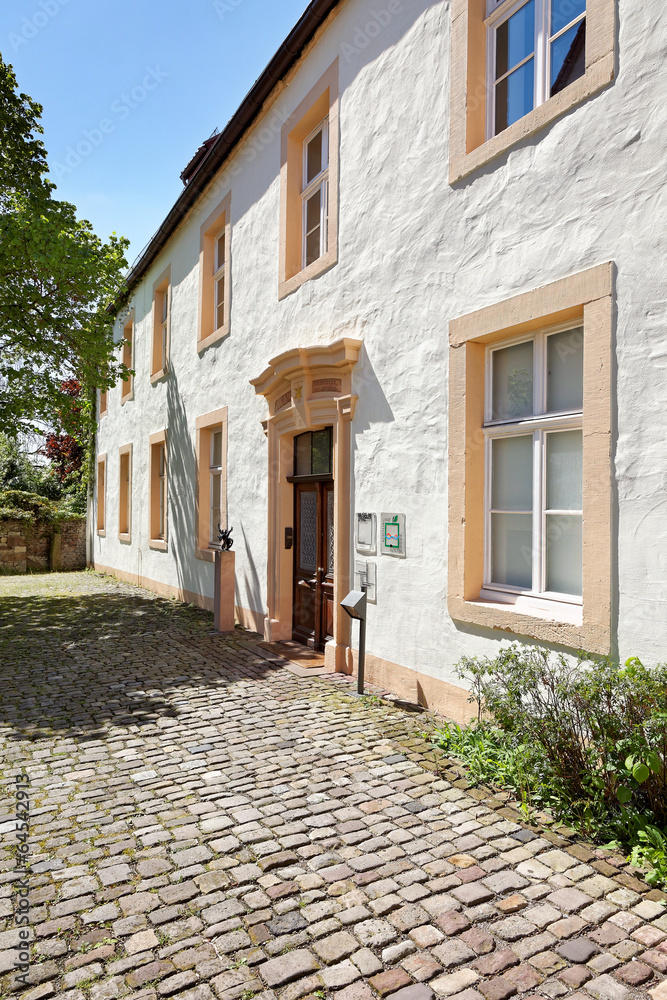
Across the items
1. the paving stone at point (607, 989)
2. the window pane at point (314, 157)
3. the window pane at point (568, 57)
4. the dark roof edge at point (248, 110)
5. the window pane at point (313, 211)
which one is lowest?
the paving stone at point (607, 989)

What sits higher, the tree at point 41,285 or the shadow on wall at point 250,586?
the tree at point 41,285

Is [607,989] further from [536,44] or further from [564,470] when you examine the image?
[536,44]

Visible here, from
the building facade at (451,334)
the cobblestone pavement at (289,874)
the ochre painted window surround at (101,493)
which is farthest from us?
the ochre painted window surround at (101,493)

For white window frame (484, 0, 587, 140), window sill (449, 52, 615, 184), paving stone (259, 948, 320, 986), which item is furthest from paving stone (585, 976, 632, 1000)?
white window frame (484, 0, 587, 140)

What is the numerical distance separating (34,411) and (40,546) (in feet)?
29.6

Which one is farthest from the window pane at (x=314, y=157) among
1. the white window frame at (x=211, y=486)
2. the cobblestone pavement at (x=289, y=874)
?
the cobblestone pavement at (x=289, y=874)

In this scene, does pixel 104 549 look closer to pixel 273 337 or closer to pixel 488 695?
pixel 273 337

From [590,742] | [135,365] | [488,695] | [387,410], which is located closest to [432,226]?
[387,410]

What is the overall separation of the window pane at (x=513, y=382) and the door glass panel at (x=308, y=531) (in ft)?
10.6

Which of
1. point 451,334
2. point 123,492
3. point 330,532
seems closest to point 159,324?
point 123,492

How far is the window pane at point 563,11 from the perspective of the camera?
438 cm

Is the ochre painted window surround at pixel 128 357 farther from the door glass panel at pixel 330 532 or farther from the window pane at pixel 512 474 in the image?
the window pane at pixel 512 474

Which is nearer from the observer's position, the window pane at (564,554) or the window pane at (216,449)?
the window pane at (564,554)

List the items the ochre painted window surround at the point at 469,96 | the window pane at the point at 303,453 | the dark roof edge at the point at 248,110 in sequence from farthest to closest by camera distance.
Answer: the window pane at the point at 303,453, the dark roof edge at the point at 248,110, the ochre painted window surround at the point at 469,96
